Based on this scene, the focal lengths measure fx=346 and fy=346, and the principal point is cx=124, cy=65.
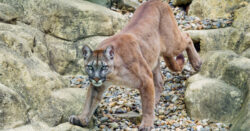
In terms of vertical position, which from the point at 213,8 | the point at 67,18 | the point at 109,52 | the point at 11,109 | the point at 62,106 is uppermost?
the point at 213,8

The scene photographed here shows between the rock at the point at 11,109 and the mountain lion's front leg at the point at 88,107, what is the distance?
709 mm

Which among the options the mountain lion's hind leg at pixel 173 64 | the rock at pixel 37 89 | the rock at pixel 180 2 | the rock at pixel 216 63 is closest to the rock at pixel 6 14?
the rock at pixel 37 89

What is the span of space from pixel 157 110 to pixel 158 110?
0.7 inches

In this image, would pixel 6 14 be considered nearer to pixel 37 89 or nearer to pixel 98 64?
pixel 37 89

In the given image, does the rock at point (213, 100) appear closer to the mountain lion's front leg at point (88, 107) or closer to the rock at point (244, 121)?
the rock at point (244, 121)

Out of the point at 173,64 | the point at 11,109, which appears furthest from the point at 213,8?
the point at 11,109

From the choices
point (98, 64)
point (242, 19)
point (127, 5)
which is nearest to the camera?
point (98, 64)

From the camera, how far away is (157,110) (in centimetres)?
566

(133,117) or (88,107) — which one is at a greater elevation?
(88,107)

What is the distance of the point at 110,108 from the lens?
5.64 meters

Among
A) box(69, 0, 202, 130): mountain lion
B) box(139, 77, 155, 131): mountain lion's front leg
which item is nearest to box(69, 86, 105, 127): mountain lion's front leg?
box(69, 0, 202, 130): mountain lion

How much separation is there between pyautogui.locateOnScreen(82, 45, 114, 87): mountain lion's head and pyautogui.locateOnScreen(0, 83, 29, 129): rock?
2.91ft

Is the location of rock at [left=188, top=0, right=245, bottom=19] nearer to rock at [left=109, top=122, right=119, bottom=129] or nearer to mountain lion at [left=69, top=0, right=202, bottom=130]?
mountain lion at [left=69, top=0, right=202, bottom=130]

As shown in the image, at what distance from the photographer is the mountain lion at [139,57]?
4383mm
